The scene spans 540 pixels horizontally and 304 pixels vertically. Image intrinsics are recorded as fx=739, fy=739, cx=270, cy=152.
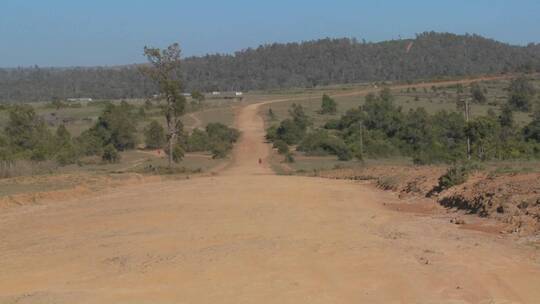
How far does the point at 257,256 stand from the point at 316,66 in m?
153

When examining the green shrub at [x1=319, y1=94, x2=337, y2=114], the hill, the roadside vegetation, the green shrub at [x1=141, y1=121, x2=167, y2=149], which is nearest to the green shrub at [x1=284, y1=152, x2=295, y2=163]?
the roadside vegetation

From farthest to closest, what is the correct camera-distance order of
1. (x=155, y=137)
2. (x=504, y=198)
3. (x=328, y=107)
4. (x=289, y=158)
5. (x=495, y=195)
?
(x=328, y=107) → (x=155, y=137) → (x=289, y=158) → (x=495, y=195) → (x=504, y=198)

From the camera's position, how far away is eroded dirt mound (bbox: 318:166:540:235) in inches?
507

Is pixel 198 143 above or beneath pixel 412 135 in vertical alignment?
above

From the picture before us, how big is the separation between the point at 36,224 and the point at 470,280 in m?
11.6

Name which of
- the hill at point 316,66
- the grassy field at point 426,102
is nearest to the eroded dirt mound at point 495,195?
the grassy field at point 426,102

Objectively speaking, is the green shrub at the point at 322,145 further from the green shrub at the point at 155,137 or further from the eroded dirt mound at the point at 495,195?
the eroded dirt mound at the point at 495,195

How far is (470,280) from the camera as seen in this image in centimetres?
899

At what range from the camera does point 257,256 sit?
11.2 metres

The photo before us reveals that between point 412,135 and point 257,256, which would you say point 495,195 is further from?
point 412,135

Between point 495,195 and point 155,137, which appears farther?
point 155,137

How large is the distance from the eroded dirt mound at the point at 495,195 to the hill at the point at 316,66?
125629mm

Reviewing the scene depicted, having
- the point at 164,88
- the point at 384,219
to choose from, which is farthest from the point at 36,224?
the point at 164,88

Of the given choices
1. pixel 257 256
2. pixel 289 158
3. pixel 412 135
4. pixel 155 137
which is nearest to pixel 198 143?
pixel 155 137
